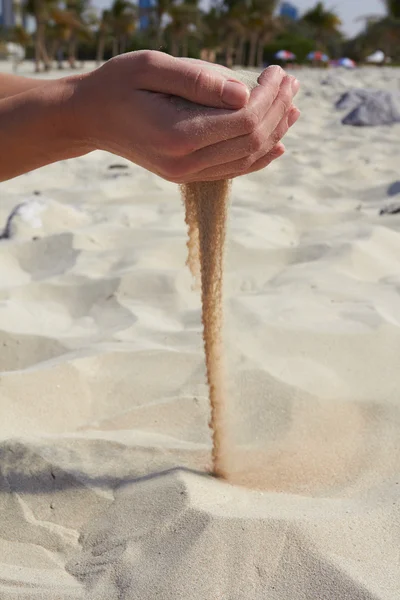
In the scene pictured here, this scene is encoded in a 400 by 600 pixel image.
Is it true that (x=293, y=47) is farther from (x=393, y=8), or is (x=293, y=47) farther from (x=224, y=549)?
(x=224, y=549)

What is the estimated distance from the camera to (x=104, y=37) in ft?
101

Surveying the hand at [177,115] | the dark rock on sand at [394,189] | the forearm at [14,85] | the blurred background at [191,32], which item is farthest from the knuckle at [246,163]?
the blurred background at [191,32]

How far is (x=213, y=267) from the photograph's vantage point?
53.2 inches

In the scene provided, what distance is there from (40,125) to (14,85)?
0.33 meters

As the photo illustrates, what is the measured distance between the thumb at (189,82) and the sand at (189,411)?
71cm

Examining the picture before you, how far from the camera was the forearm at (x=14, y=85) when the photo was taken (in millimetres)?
1391

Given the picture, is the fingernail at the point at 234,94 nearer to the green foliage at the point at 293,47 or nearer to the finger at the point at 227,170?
the finger at the point at 227,170

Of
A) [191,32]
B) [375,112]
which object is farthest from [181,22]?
[375,112]

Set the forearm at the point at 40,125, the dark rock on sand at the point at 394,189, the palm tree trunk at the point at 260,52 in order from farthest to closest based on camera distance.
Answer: the palm tree trunk at the point at 260,52, the dark rock on sand at the point at 394,189, the forearm at the point at 40,125

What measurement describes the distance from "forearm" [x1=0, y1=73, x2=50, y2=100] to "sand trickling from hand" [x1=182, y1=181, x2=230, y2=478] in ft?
1.29

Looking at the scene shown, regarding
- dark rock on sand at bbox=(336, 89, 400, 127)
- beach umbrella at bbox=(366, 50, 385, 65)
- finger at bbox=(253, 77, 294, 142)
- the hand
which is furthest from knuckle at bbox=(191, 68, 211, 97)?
beach umbrella at bbox=(366, 50, 385, 65)

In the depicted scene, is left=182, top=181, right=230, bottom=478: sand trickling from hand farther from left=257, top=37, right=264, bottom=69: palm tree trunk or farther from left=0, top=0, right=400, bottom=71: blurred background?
left=257, top=37, right=264, bottom=69: palm tree trunk

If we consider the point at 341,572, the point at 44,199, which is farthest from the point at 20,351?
the point at 44,199

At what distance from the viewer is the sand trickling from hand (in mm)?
1292
